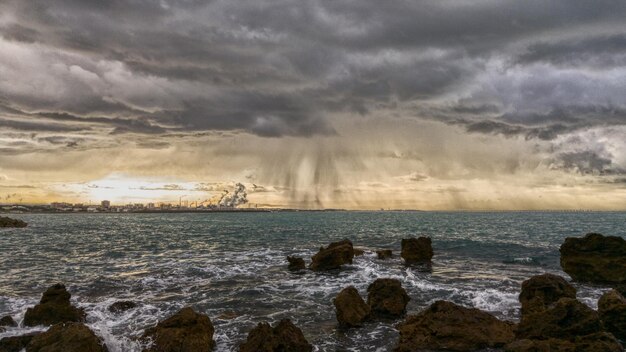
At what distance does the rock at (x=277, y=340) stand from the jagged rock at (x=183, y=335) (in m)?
2.00

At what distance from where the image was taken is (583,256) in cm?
3812

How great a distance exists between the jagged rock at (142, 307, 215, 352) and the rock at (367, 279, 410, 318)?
35.9 feet

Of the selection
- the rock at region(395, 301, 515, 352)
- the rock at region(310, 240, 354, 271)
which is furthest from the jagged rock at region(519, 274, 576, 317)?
the rock at region(310, 240, 354, 271)

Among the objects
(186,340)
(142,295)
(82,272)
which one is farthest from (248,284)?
(82,272)

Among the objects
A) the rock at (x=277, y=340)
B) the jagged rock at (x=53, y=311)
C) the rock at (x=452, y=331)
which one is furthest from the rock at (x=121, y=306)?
the rock at (x=452, y=331)

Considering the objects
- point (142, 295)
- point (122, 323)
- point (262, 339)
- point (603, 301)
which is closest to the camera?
point (262, 339)

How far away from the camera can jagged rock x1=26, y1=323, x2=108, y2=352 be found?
56.4 feet

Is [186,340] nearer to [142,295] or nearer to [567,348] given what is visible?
[142,295]

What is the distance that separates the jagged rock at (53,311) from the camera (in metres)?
23.2

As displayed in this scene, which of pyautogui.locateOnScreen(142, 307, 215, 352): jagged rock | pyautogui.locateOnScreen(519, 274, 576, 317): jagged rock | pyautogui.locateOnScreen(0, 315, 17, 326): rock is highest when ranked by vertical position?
Answer: pyautogui.locateOnScreen(519, 274, 576, 317): jagged rock

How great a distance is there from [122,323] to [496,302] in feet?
83.4

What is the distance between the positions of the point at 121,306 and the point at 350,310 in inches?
628

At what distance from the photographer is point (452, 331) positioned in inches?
792

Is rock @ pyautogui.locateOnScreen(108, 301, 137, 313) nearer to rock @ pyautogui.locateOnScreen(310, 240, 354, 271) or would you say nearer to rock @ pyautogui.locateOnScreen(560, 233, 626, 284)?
rock @ pyautogui.locateOnScreen(310, 240, 354, 271)
